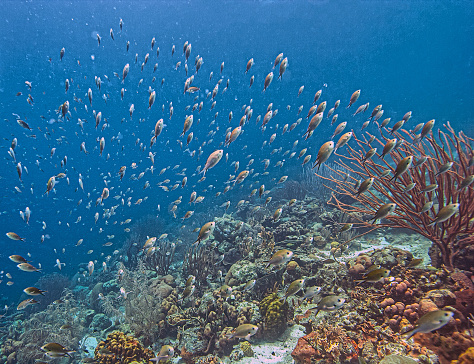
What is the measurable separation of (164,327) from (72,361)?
3.54m

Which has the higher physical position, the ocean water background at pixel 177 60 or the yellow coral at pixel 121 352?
the ocean water background at pixel 177 60

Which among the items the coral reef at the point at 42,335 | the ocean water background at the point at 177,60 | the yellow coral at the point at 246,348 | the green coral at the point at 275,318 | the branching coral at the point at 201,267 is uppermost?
the ocean water background at the point at 177,60

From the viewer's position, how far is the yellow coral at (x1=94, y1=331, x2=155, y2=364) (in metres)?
4.02

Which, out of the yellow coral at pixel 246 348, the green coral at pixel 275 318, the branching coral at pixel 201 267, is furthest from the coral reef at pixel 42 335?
the green coral at pixel 275 318

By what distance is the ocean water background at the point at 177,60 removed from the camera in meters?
39.9

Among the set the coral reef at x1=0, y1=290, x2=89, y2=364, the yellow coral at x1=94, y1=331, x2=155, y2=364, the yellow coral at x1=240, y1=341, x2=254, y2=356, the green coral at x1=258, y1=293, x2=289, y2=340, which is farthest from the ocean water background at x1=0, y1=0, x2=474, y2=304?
the yellow coral at x1=240, y1=341, x2=254, y2=356

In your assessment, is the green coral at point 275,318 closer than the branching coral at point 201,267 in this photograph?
Yes

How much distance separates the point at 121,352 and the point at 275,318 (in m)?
3.09

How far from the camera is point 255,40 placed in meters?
52.1

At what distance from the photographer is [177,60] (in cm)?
4959

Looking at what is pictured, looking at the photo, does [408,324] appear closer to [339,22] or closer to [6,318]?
[6,318]

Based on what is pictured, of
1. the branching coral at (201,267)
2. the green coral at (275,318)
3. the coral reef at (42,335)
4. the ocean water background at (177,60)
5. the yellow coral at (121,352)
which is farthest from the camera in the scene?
the ocean water background at (177,60)

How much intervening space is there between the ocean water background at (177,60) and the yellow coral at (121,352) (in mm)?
17674

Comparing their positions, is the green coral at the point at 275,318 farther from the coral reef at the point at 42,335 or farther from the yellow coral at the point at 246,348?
the coral reef at the point at 42,335
